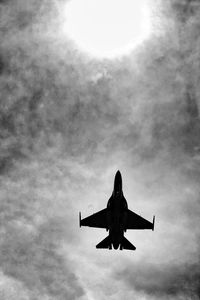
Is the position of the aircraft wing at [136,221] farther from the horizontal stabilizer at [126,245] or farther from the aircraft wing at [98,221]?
the aircraft wing at [98,221]

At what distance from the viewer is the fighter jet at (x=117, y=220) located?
67812mm

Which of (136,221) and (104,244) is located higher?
(136,221)

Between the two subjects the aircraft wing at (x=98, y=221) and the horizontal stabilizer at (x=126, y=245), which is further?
the aircraft wing at (x=98, y=221)

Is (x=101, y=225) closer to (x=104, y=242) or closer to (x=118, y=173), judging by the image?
(x=104, y=242)

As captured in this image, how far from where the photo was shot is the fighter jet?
222ft

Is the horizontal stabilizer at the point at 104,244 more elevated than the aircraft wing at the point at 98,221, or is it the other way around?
the aircraft wing at the point at 98,221

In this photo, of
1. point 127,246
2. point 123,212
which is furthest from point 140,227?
point 123,212

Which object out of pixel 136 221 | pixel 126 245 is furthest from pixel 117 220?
pixel 136 221

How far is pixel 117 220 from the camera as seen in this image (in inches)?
2685

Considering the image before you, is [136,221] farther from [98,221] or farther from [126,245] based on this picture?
[98,221]

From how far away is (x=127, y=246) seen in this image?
73.6 meters

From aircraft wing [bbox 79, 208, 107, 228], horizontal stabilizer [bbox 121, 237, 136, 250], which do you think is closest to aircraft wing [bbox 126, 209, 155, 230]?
horizontal stabilizer [bbox 121, 237, 136, 250]

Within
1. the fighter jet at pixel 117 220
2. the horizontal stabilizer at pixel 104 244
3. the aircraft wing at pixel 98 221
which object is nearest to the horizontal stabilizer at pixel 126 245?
the fighter jet at pixel 117 220

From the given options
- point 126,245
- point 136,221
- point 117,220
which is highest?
point 136,221
